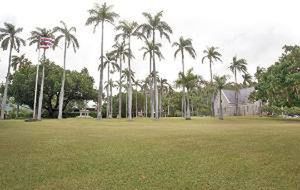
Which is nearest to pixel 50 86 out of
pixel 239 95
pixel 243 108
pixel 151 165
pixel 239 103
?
pixel 239 103

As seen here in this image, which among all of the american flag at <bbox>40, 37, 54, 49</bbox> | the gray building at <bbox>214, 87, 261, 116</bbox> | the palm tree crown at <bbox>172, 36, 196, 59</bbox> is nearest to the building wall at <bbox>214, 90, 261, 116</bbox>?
the gray building at <bbox>214, 87, 261, 116</bbox>

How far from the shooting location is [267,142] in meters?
18.0

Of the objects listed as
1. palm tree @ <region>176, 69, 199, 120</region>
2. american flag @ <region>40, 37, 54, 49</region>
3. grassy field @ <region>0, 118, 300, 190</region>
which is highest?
american flag @ <region>40, 37, 54, 49</region>

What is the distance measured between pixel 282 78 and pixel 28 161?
4854cm

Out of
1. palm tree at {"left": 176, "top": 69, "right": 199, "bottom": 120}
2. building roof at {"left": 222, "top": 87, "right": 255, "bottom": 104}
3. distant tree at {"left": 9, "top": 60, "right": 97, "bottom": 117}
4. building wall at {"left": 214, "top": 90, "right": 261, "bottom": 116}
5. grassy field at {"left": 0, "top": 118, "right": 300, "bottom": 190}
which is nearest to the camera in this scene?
grassy field at {"left": 0, "top": 118, "right": 300, "bottom": 190}

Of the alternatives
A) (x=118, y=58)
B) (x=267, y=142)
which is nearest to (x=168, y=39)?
(x=118, y=58)

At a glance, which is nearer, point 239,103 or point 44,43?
point 44,43

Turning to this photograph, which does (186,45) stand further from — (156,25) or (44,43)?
(44,43)

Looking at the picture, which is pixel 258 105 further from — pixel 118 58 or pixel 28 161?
pixel 28 161

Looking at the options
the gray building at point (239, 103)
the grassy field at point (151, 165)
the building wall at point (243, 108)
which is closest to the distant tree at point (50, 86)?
the gray building at point (239, 103)

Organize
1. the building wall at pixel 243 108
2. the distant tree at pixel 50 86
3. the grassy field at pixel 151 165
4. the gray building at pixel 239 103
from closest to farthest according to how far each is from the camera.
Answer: the grassy field at pixel 151 165
the distant tree at pixel 50 86
the building wall at pixel 243 108
the gray building at pixel 239 103

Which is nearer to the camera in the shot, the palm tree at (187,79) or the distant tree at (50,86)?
the palm tree at (187,79)

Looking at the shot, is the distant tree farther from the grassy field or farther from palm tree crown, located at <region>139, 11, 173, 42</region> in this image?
the grassy field

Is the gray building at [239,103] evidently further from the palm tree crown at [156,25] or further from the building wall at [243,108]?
the palm tree crown at [156,25]
